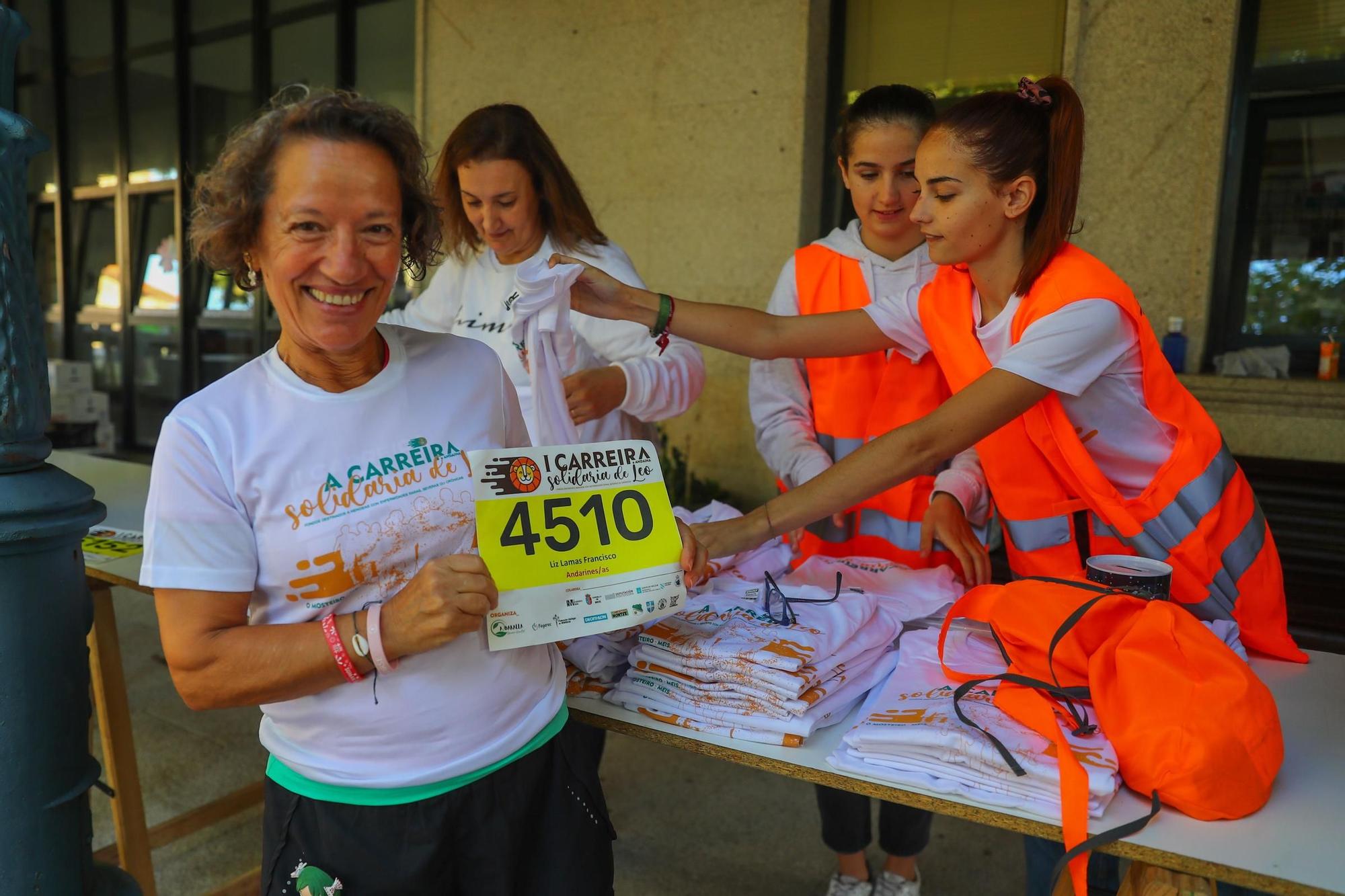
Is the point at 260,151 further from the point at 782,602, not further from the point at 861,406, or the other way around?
the point at 861,406

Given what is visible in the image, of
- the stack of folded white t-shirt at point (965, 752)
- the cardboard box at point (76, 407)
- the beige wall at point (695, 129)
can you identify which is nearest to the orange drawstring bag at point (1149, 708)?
the stack of folded white t-shirt at point (965, 752)

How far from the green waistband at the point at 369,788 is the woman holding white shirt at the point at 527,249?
94 centimetres

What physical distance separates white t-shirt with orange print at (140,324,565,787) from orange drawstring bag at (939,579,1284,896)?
0.76 meters

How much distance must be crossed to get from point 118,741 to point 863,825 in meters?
2.04

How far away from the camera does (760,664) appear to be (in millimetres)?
1536

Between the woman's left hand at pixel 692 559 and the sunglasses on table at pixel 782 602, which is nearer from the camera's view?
the woman's left hand at pixel 692 559

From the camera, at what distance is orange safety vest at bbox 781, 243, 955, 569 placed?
7.32 ft

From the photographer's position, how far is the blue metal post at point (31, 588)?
1471 mm

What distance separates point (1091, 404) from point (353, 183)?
4.43 feet

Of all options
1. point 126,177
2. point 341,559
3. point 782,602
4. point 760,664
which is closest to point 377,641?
point 341,559

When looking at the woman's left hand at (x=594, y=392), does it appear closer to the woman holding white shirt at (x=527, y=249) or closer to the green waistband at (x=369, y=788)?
the woman holding white shirt at (x=527, y=249)

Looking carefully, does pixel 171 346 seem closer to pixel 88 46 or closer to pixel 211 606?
pixel 88 46

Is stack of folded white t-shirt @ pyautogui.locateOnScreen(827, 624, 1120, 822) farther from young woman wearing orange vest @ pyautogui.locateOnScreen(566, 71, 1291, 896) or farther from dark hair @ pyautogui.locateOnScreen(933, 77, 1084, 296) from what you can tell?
dark hair @ pyautogui.locateOnScreen(933, 77, 1084, 296)

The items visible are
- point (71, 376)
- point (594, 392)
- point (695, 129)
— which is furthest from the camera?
point (71, 376)
